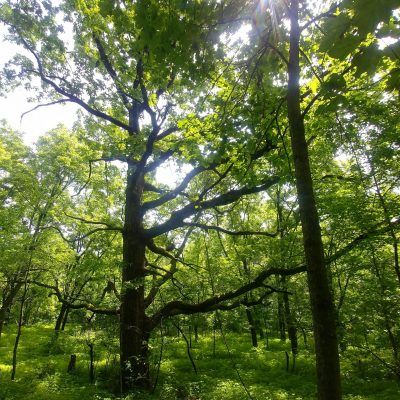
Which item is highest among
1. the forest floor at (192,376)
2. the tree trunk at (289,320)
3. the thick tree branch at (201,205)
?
the thick tree branch at (201,205)

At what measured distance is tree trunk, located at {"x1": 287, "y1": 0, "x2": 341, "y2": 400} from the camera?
1.81m

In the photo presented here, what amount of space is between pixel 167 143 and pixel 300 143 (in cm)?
771

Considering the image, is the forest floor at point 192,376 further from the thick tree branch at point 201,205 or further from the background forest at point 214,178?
the thick tree branch at point 201,205

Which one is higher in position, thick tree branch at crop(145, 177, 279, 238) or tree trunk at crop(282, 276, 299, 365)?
thick tree branch at crop(145, 177, 279, 238)

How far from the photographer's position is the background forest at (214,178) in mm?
2199

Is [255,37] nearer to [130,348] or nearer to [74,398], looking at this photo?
[130,348]

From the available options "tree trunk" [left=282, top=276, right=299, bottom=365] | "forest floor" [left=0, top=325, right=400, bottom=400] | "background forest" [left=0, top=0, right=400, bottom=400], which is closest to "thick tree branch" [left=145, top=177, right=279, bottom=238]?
"background forest" [left=0, top=0, right=400, bottom=400]

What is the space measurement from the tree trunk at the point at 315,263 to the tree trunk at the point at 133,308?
5919 millimetres

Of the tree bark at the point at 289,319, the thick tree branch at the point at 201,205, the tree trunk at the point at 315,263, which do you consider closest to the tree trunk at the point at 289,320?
the tree bark at the point at 289,319

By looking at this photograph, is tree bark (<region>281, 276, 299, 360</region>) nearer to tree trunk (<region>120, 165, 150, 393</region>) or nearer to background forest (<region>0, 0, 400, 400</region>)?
background forest (<region>0, 0, 400, 400</region>)

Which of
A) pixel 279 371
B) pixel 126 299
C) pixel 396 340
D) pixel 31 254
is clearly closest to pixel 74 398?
pixel 126 299

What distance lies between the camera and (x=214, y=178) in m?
11.1

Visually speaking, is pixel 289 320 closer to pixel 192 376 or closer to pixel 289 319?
pixel 289 319

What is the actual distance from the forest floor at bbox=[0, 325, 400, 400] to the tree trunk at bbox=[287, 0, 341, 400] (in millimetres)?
6900
